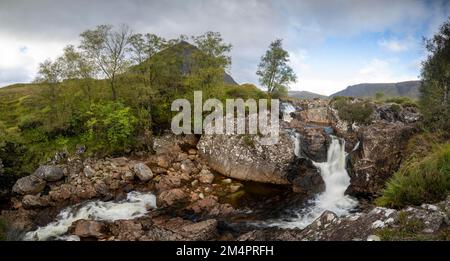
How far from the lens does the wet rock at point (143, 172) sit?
2159 centimetres

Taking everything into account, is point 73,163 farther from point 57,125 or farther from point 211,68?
point 211,68

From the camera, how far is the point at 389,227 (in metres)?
6.98

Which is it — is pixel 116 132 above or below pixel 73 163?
above

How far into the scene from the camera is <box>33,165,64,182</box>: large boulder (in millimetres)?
21141

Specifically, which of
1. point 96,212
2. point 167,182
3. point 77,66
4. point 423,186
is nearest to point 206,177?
point 167,182

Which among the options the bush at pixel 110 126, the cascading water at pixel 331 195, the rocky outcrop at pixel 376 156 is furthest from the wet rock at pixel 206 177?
the rocky outcrop at pixel 376 156

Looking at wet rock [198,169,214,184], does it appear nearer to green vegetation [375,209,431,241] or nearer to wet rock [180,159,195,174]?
wet rock [180,159,195,174]

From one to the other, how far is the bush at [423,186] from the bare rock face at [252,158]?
13.0 m

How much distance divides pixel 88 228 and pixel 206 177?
8.91m

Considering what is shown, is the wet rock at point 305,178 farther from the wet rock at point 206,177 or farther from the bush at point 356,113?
the bush at point 356,113

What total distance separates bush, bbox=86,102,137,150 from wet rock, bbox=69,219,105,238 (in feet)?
36.5
